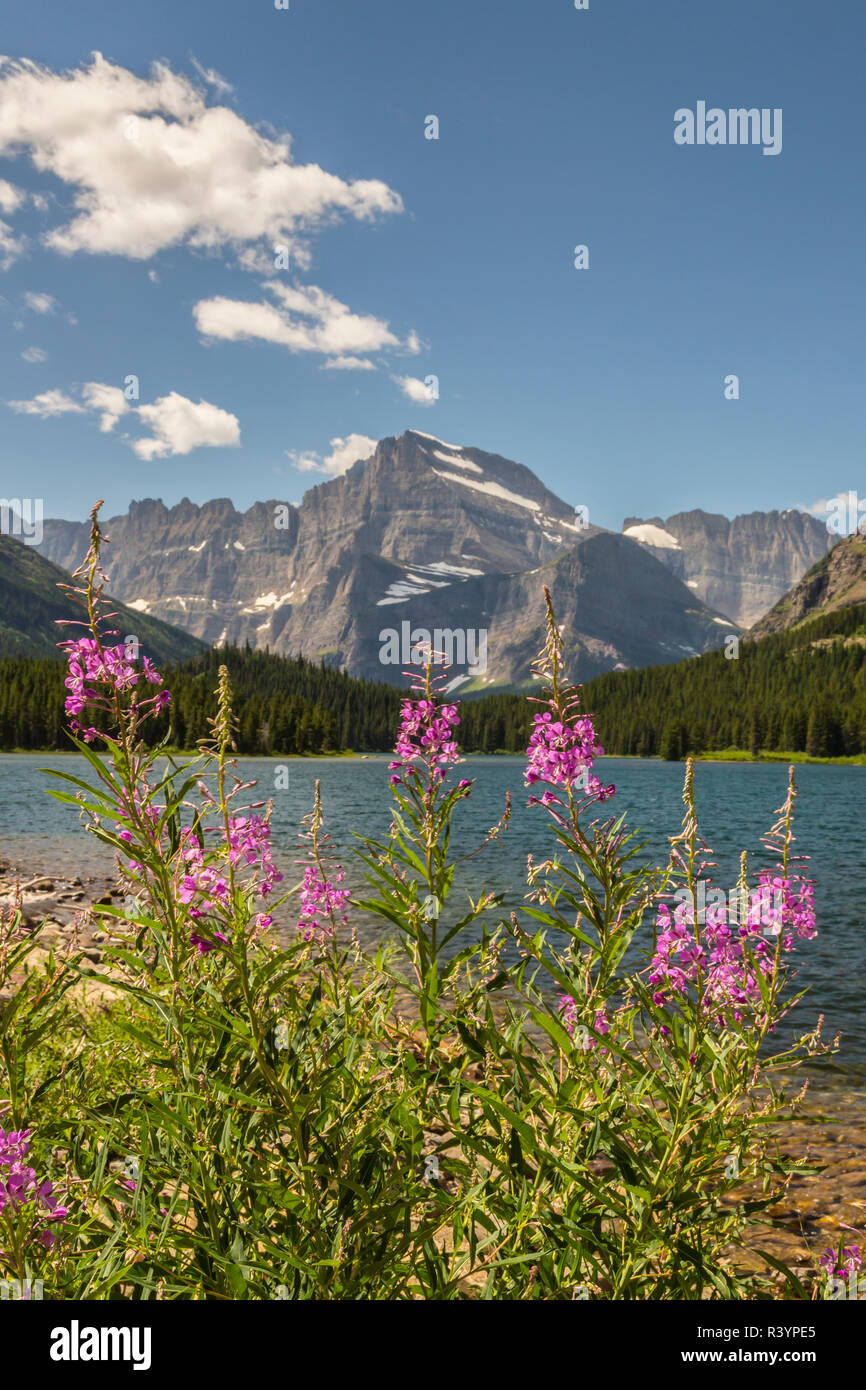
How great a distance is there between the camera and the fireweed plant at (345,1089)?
10.5ft

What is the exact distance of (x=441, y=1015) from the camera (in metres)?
4.07

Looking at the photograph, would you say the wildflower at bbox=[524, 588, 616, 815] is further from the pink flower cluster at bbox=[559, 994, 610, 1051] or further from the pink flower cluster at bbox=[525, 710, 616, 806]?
the pink flower cluster at bbox=[559, 994, 610, 1051]

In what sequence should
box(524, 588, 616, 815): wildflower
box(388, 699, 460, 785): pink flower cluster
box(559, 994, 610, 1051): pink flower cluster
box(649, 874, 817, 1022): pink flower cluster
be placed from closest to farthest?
box(524, 588, 616, 815): wildflower → box(388, 699, 460, 785): pink flower cluster → box(559, 994, 610, 1051): pink flower cluster → box(649, 874, 817, 1022): pink flower cluster

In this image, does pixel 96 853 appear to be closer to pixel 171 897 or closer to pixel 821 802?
pixel 171 897

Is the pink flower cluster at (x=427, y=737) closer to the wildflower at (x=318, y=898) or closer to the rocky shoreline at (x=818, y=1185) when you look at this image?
the wildflower at (x=318, y=898)

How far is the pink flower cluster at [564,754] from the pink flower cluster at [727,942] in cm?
110

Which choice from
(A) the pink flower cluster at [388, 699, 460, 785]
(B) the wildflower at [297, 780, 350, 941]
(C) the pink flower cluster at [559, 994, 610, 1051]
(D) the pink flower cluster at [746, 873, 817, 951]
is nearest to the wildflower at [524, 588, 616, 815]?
(A) the pink flower cluster at [388, 699, 460, 785]

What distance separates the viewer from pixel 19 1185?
3.04 m

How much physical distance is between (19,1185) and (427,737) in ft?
9.16

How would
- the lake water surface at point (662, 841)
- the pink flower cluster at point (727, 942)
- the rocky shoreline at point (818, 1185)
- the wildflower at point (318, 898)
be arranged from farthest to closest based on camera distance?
the lake water surface at point (662, 841)
the rocky shoreline at point (818, 1185)
the wildflower at point (318, 898)
the pink flower cluster at point (727, 942)

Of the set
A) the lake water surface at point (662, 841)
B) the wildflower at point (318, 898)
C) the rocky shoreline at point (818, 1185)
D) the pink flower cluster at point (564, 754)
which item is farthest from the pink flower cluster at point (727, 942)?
the wildflower at point (318, 898)

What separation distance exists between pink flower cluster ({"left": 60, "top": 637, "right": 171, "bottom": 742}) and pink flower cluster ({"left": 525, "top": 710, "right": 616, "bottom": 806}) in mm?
2041

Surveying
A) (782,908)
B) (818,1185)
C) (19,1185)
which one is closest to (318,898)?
(19,1185)

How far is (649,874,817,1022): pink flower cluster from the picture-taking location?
4.65 metres
